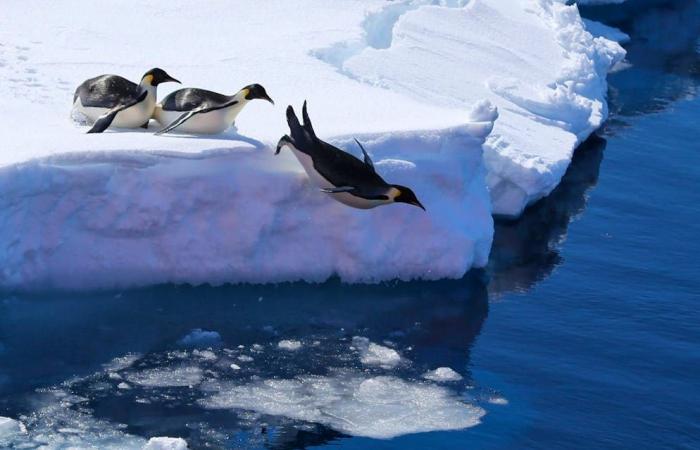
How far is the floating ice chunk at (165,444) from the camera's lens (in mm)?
6738

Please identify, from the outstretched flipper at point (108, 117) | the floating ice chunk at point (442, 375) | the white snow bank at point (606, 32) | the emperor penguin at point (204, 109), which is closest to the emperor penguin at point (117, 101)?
the outstretched flipper at point (108, 117)

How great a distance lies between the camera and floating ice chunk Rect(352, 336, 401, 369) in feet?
27.0

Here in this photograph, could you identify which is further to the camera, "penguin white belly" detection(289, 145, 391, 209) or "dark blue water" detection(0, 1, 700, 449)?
"penguin white belly" detection(289, 145, 391, 209)

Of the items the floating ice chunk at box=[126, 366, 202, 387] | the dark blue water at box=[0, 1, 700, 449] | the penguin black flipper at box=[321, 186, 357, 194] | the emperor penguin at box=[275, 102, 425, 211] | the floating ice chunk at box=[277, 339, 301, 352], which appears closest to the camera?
the dark blue water at box=[0, 1, 700, 449]

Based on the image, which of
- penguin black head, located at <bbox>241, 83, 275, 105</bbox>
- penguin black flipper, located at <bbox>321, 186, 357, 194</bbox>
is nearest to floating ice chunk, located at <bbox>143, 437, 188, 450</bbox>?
penguin black flipper, located at <bbox>321, 186, 357, 194</bbox>

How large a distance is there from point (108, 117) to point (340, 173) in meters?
1.68

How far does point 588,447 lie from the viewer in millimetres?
7480

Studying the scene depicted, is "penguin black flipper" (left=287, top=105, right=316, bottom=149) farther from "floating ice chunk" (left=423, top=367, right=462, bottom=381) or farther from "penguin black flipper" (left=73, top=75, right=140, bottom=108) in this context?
"floating ice chunk" (left=423, top=367, right=462, bottom=381)

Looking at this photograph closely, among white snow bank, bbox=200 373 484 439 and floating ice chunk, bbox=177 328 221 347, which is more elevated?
floating ice chunk, bbox=177 328 221 347

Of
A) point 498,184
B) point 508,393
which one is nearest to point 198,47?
point 498,184

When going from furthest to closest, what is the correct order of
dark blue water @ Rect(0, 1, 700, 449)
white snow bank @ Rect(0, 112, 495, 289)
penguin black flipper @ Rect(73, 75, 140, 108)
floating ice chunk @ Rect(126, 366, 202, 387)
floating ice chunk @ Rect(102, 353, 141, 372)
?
penguin black flipper @ Rect(73, 75, 140, 108) < white snow bank @ Rect(0, 112, 495, 289) < floating ice chunk @ Rect(102, 353, 141, 372) < floating ice chunk @ Rect(126, 366, 202, 387) < dark blue water @ Rect(0, 1, 700, 449)

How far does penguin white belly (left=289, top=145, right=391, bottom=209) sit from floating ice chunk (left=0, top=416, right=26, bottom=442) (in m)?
2.80

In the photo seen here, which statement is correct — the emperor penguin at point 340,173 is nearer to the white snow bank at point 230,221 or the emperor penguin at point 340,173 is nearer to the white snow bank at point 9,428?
the white snow bank at point 230,221

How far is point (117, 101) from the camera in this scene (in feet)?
30.9
